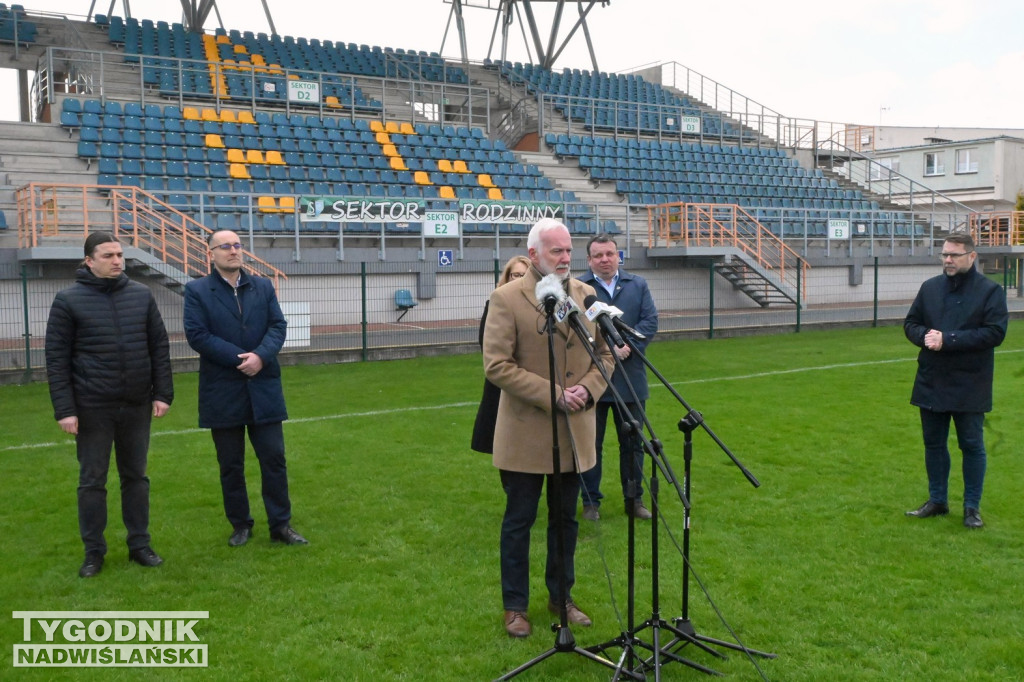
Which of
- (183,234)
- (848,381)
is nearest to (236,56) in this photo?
(183,234)

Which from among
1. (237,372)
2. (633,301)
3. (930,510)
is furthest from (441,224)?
(930,510)

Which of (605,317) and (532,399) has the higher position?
(605,317)

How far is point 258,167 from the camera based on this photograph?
68.6ft

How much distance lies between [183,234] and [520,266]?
473 inches

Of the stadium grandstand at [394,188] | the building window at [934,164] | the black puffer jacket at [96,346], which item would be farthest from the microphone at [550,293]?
the building window at [934,164]

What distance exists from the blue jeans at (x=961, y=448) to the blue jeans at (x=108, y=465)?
16.1 feet

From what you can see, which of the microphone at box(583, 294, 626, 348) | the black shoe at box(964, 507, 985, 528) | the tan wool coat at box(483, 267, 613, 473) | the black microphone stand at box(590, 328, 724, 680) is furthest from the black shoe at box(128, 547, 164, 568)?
the black shoe at box(964, 507, 985, 528)

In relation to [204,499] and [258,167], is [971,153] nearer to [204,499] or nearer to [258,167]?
[258,167]

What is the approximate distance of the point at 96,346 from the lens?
5.43 m

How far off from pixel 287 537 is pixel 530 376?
98.0 inches

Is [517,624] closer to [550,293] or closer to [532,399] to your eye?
[532,399]

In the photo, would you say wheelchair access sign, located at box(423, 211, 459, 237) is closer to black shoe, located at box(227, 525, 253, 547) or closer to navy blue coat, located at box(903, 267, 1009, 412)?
black shoe, located at box(227, 525, 253, 547)

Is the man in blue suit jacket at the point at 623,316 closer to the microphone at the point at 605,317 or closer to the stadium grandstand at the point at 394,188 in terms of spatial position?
the microphone at the point at 605,317

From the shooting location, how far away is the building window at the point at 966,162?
Result: 4750cm
